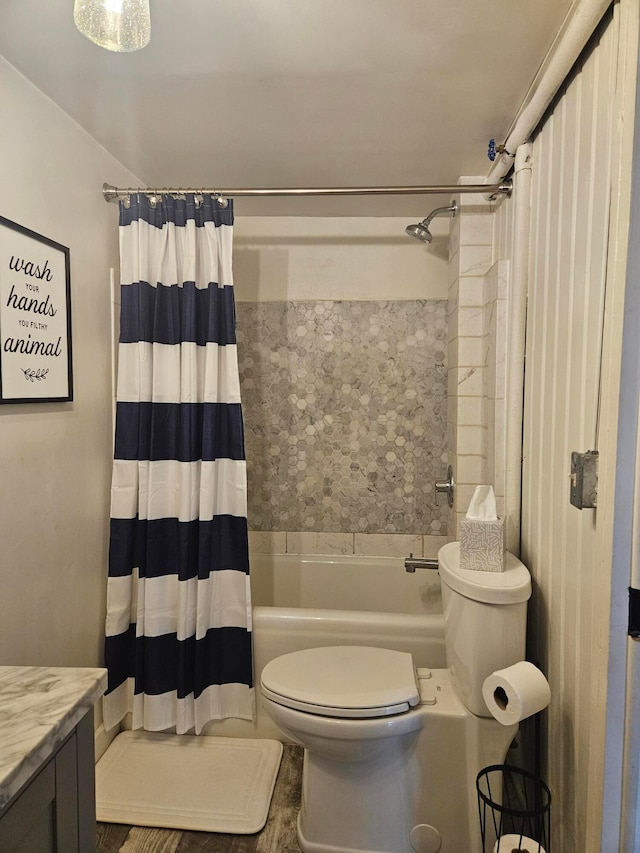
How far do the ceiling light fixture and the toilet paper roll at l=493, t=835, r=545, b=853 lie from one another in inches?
74.8

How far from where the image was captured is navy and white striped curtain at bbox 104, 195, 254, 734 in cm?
193

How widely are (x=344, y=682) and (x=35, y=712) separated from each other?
0.91 meters

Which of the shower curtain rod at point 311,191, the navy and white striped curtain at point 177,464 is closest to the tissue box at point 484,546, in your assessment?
the navy and white striped curtain at point 177,464

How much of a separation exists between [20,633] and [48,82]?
160cm

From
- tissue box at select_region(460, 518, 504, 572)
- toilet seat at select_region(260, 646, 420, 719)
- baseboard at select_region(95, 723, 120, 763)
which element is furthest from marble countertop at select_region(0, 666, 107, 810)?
baseboard at select_region(95, 723, 120, 763)

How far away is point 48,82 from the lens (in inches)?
59.8

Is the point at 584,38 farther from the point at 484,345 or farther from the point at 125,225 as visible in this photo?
the point at 125,225

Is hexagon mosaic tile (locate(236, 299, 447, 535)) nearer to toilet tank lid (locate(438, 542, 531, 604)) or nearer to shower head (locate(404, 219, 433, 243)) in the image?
shower head (locate(404, 219, 433, 243))

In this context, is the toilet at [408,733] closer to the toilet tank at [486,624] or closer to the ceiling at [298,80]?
the toilet tank at [486,624]

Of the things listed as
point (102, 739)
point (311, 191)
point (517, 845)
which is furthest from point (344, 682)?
point (311, 191)

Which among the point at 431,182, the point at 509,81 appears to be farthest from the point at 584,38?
the point at 431,182

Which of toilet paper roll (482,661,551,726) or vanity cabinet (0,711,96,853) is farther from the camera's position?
toilet paper roll (482,661,551,726)

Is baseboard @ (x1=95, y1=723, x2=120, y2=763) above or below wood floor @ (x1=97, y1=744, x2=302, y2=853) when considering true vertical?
above

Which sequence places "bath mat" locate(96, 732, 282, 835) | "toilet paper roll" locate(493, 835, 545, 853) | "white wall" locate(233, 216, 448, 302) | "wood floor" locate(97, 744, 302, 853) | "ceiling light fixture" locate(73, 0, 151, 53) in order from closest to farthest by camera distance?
"ceiling light fixture" locate(73, 0, 151, 53) < "toilet paper roll" locate(493, 835, 545, 853) < "wood floor" locate(97, 744, 302, 853) < "bath mat" locate(96, 732, 282, 835) < "white wall" locate(233, 216, 448, 302)
